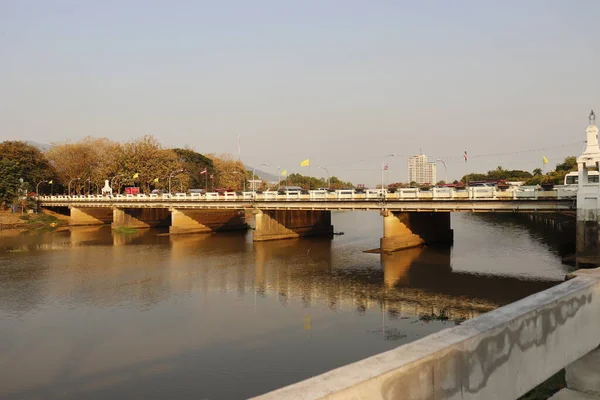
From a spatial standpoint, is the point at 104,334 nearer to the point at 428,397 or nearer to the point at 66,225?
the point at 428,397

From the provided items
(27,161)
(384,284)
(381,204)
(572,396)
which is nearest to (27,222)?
(27,161)

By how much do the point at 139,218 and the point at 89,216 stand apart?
60.7ft

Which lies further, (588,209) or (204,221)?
(204,221)

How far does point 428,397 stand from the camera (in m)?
6.30

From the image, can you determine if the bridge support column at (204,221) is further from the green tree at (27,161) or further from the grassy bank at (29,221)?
the green tree at (27,161)

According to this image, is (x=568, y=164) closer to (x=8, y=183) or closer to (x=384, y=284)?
(x=384, y=284)

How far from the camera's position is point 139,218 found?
100062 millimetres

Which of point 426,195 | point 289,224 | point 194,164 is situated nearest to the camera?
point 426,195

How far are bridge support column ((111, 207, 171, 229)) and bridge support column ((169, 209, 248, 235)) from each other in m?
17.8

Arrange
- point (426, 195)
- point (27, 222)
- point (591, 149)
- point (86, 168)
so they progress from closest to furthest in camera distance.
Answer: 1. point (591, 149)
2. point (426, 195)
3. point (27, 222)
4. point (86, 168)

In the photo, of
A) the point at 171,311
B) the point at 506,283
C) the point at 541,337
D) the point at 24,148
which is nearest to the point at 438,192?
the point at 506,283

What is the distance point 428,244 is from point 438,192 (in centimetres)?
1118

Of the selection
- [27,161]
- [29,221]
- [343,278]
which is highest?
[27,161]

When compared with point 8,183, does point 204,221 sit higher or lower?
lower
